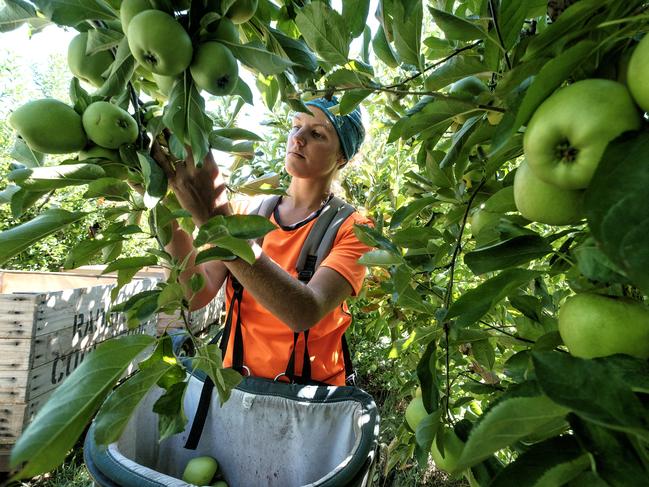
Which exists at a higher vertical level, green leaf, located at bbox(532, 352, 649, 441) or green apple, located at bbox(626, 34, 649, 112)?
green apple, located at bbox(626, 34, 649, 112)

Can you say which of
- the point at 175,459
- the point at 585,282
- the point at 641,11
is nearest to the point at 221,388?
the point at 585,282

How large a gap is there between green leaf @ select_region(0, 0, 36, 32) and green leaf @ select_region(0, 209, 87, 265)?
0.32 m

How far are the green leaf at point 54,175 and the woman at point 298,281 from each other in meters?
0.51

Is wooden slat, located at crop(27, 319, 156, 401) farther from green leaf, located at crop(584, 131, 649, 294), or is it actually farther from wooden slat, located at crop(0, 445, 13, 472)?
green leaf, located at crop(584, 131, 649, 294)

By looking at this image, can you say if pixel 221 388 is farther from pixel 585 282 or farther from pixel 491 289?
pixel 585 282

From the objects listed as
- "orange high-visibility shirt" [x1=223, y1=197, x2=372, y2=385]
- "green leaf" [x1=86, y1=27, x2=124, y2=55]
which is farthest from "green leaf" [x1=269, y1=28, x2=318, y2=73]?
"orange high-visibility shirt" [x1=223, y1=197, x2=372, y2=385]

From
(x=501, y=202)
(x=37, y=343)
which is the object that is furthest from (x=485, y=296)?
(x=37, y=343)

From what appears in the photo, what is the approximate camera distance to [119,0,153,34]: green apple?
1.86 feet

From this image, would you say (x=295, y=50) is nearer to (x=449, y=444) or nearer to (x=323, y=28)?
(x=323, y=28)

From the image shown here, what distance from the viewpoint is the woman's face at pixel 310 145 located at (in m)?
1.68

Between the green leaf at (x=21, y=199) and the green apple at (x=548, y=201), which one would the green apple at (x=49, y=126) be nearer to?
the green leaf at (x=21, y=199)

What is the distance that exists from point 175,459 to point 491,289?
1.41 m

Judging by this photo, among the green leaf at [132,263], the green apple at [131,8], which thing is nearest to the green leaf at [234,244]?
the green leaf at [132,263]

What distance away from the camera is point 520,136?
1.85 feet
